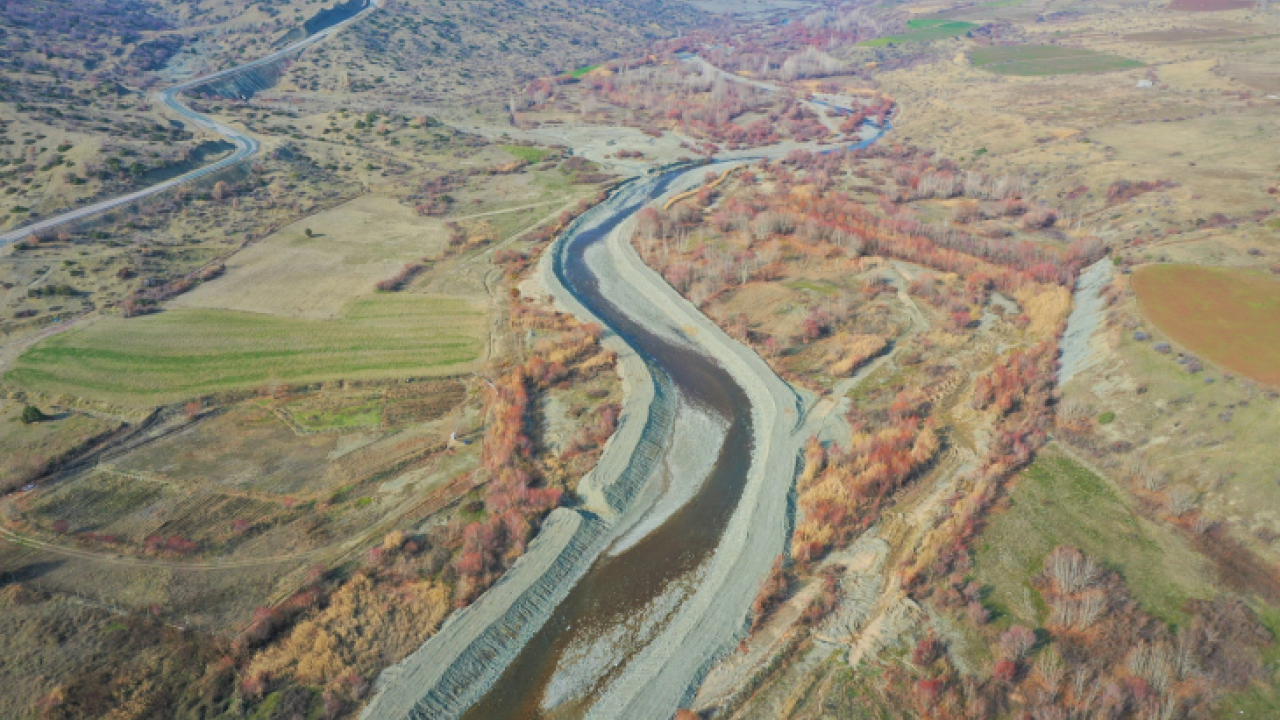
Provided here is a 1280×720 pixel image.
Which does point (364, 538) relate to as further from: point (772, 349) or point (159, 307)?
point (159, 307)

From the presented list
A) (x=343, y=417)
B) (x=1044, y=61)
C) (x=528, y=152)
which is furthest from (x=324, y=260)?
(x=1044, y=61)

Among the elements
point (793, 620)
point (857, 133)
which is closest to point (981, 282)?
point (793, 620)

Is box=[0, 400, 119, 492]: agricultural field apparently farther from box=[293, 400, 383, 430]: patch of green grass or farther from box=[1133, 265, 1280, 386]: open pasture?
box=[1133, 265, 1280, 386]: open pasture

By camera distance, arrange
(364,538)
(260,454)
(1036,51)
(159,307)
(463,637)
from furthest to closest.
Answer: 1. (1036,51)
2. (159,307)
3. (260,454)
4. (364,538)
5. (463,637)

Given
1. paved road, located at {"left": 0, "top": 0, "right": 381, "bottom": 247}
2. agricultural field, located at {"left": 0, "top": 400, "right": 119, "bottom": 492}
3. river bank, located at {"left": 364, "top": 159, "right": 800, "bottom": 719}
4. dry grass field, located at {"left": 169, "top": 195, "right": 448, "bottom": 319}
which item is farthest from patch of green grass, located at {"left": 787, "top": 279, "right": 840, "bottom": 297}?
paved road, located at {"left": 0, "top": 0, "right": 381, "bottom": 247}

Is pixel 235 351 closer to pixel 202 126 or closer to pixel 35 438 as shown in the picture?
pixel 35 438

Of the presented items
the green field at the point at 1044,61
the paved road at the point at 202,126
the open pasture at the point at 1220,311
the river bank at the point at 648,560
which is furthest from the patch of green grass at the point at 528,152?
the green field at the point at 1044,61
